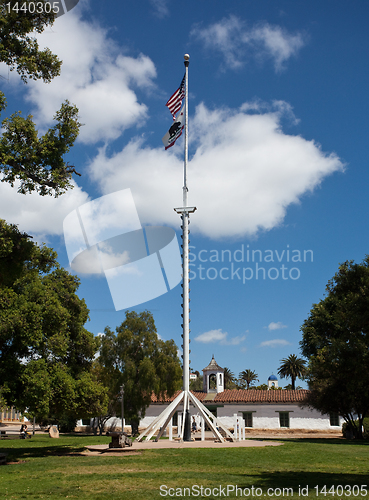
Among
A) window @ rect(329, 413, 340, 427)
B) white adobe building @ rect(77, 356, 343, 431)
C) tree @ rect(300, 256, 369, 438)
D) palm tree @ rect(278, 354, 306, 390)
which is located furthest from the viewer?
palm tree @ rect(278, 354, 306, 390)

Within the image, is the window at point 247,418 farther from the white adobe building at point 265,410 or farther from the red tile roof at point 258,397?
the red tile roof at point 258,397

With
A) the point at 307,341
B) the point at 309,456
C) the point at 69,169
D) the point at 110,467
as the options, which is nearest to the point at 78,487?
the point at 110,467

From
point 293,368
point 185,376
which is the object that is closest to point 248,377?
point 293,368

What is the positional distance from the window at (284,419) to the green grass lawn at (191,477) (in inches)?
1084

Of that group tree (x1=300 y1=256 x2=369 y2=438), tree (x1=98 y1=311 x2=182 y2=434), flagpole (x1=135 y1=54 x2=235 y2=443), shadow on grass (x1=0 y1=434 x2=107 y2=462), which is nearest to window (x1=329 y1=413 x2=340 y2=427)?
tree (x1=300 y1=256 x2=369 y2=438)

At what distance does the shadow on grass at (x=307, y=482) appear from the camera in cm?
802

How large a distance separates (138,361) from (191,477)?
25.1 metres

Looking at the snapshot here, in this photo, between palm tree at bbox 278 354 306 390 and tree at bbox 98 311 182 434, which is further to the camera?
palm tree at bbox 278 354 306 390

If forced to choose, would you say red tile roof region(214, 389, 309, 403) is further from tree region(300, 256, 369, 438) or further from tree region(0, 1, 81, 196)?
tree region(0, 1, 81, 196)

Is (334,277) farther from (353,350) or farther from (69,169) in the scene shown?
(69,169)

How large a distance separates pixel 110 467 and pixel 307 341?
28.7m

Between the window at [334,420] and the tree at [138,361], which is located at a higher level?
the tree at [138,361]

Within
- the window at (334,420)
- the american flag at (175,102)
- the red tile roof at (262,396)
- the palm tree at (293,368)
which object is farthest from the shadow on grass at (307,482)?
the palm tree at (293,368)

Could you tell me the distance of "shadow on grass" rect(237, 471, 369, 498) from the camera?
8023mm
